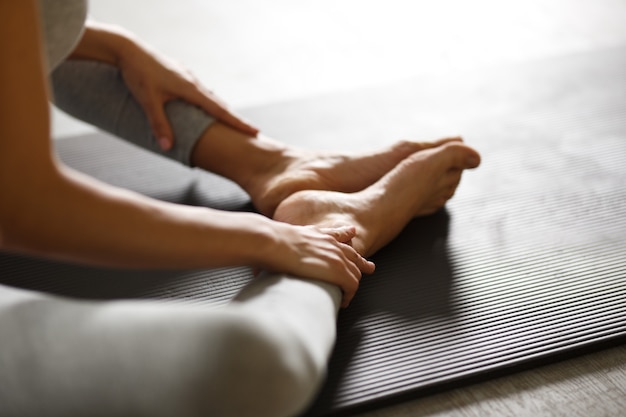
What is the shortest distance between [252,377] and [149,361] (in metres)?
0.11

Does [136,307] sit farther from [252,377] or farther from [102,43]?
[102,43]

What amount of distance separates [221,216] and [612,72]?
1.39 metres

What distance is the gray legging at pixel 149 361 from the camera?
809 millimetres

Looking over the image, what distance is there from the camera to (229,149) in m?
1.51

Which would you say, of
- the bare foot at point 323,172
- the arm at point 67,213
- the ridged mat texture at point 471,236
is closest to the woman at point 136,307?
the arm at point 67,213

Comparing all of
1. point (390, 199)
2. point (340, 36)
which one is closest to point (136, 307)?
point (390, 199)

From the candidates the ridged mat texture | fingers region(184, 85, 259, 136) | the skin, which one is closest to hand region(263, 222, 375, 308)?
the skin

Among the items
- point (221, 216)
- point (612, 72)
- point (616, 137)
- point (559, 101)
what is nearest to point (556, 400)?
point (221, 216)

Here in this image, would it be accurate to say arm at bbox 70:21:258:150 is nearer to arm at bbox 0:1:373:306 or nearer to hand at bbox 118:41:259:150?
hand at bbox 118:41:259:150

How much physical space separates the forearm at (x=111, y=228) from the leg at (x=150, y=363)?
0.07m

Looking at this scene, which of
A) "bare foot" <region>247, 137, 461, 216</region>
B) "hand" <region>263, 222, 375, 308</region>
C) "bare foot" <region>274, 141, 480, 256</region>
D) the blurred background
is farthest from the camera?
the blurred background

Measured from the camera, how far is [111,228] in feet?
2.89

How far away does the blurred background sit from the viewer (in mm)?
2207

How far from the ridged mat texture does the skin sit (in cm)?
9
